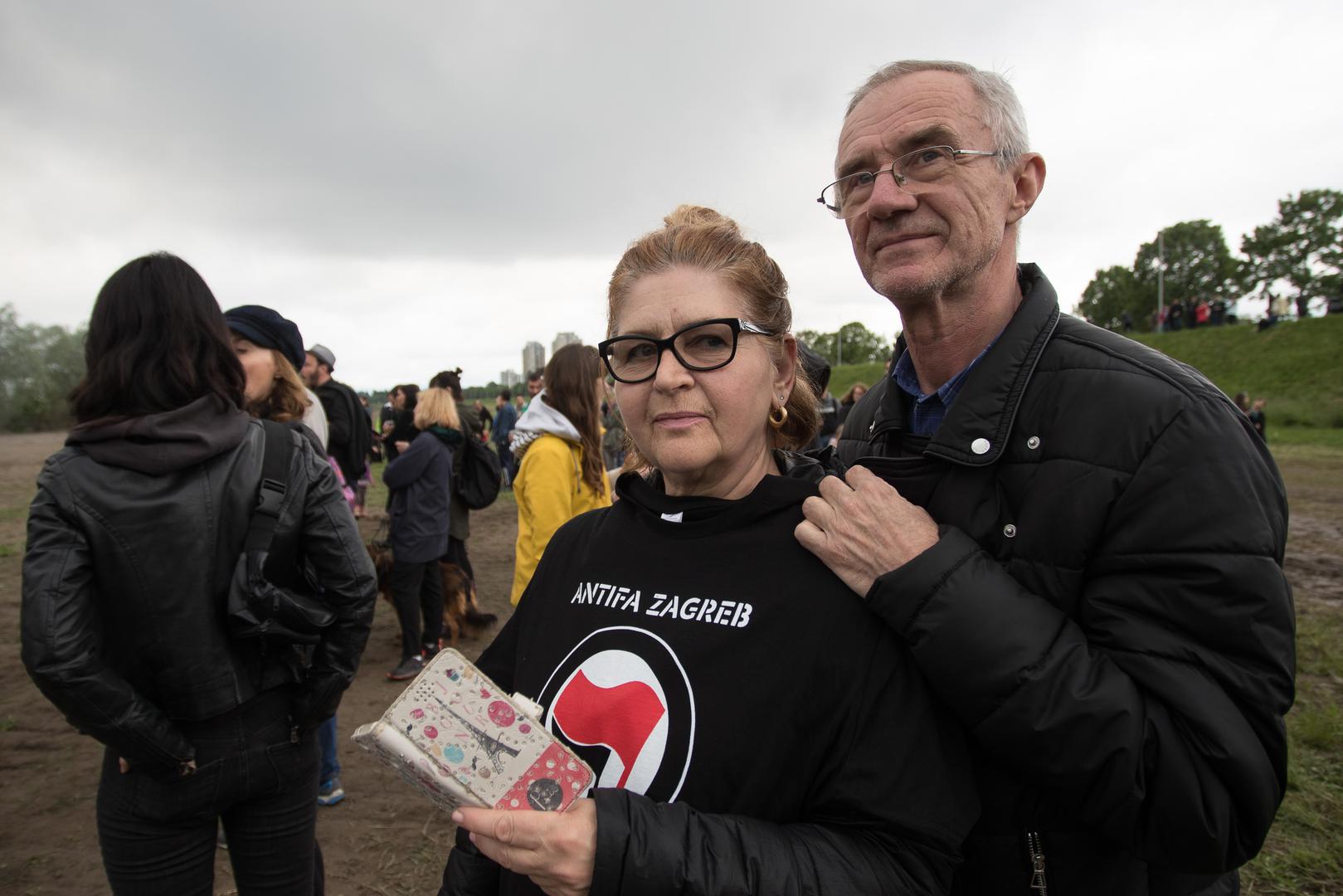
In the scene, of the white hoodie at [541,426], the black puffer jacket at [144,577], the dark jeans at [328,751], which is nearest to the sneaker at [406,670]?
the dark jeans at [328,751]

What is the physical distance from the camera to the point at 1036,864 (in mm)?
1381

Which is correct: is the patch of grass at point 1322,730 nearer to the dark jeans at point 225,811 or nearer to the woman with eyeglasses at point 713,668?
the woman with eyeglasses at point 713,668

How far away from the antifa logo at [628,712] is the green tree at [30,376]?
53.2 meters

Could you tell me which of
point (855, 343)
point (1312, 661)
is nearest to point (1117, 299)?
point (855, 343)

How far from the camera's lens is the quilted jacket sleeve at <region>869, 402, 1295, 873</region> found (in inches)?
47.4

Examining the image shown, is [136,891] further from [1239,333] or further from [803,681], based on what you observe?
[1239,333]

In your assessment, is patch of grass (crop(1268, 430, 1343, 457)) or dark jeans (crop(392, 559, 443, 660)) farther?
patch of grass (crop(1268, 430, 1343, 457))

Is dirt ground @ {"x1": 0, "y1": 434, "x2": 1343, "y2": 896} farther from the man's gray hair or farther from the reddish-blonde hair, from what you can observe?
the man's gray hair

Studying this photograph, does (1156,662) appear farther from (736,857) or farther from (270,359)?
(270,359)

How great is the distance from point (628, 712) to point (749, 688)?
237mm

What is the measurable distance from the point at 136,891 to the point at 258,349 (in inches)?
80.6

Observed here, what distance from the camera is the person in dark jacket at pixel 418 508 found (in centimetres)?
546

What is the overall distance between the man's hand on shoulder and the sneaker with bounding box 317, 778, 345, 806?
147 inches

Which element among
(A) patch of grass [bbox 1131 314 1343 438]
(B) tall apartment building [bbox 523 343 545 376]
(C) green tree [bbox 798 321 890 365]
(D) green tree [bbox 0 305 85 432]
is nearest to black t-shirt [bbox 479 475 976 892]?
(B) tall apartment building [bbox 523 343 545 376]
